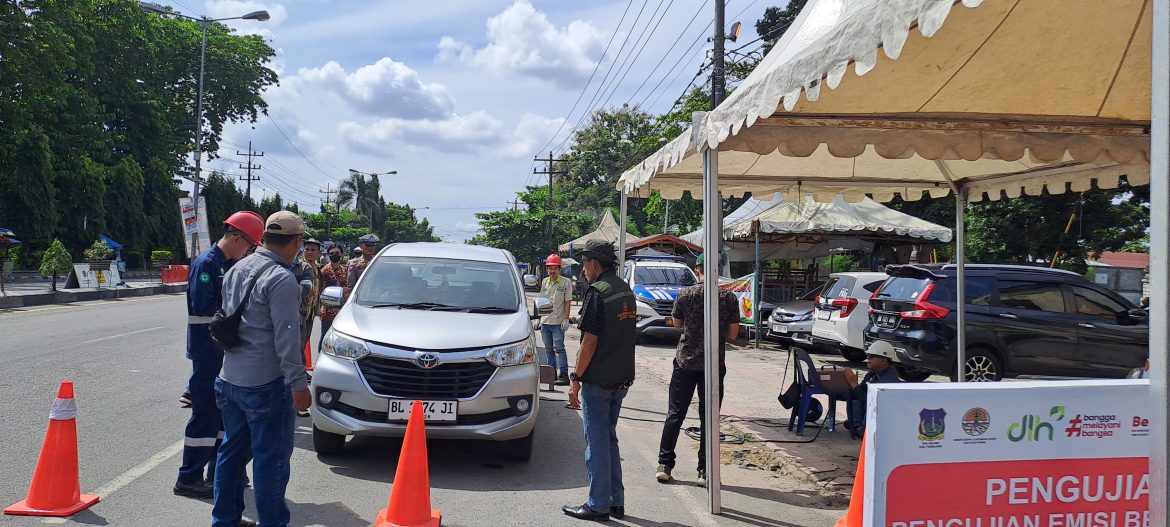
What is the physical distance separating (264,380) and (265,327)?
268 mm

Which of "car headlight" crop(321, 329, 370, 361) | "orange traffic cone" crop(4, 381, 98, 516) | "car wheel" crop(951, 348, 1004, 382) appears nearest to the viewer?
"orange traffic cone" crop(4, 381, 98, 516)

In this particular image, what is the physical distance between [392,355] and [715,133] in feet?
8.88

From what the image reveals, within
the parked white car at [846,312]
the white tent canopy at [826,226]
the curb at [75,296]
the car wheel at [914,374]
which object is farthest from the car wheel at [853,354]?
the curb at [75,296]

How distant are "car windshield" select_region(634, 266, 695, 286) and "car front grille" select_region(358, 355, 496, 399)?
Answer: 12.8m

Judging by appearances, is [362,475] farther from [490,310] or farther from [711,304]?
[711,304]

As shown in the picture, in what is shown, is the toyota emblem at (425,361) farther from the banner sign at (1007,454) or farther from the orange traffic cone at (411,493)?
the banner sign at (1007,454)

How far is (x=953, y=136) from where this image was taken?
628 centimetres

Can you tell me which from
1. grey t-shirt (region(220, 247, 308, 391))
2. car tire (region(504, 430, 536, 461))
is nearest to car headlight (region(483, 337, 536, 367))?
car tire (region(504, 430, 536, 461))

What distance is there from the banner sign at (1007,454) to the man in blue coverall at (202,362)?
151 inches

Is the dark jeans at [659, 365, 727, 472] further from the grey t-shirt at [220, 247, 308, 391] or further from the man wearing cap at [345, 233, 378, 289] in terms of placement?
the man wearing cap at [345, 233, 378, 289]

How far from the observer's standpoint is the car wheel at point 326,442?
19.7 feet

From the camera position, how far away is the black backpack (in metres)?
3.98

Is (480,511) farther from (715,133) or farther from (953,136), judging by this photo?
(953,136)

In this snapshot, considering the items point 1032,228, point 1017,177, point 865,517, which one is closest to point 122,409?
point 865,517
